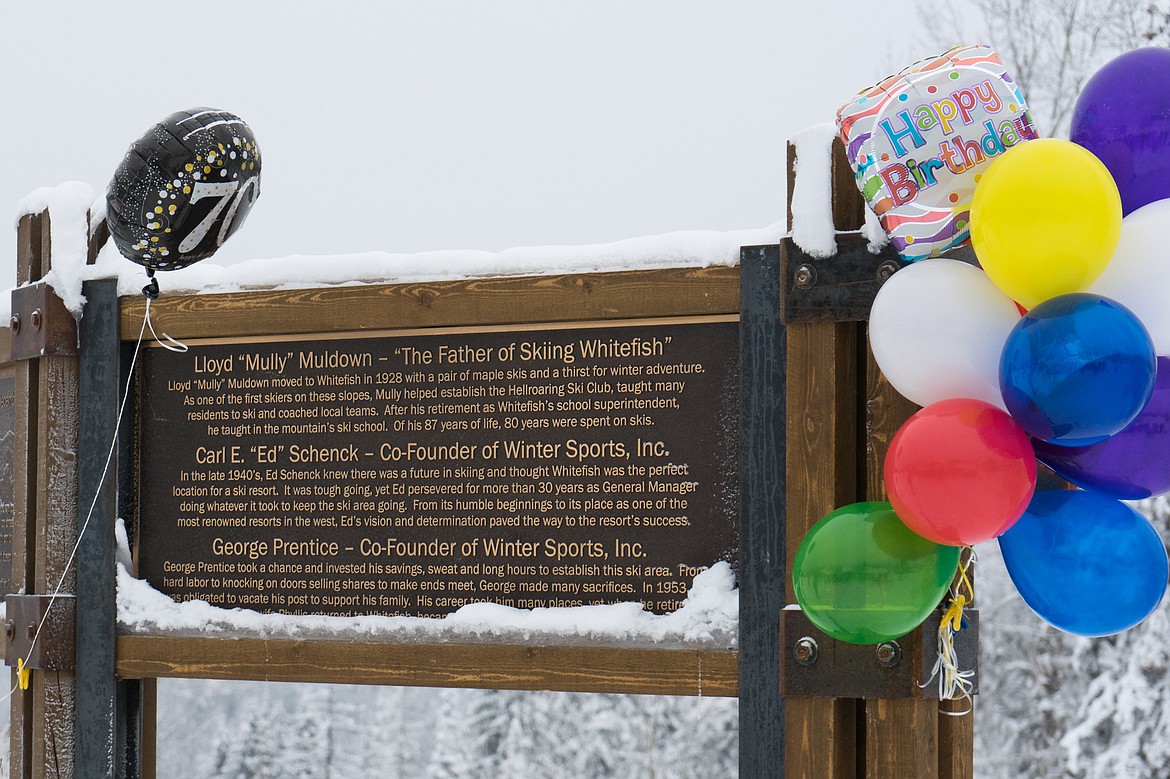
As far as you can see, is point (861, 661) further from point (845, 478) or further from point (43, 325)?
point (43, 325)

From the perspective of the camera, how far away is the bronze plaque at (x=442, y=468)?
2895 mm

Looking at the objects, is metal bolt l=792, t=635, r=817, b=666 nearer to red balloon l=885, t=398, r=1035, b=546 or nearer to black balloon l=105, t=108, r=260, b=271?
red balloon l=885, t=398, r=1035, b=546

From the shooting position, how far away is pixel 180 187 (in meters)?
2.90

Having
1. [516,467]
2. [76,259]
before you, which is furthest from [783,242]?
[76,259]

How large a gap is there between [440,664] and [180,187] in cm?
137

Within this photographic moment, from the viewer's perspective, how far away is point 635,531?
114 inches

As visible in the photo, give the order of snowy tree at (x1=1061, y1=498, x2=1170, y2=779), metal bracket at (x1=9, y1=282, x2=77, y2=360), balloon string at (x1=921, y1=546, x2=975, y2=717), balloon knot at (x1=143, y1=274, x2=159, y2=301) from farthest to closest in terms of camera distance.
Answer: snowy tree at (x1=1061, y1=498, x2=1170, y2=779) < metal bracket at (x1=9, y1=282, x2=77, y2=360) < balloon knot at (x1=143, y1=274, x2=159, y2=301) < balloon string at (x1=921, y1=546, x2=975, y2=717)

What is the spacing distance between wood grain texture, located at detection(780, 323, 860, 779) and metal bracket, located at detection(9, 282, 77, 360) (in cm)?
208

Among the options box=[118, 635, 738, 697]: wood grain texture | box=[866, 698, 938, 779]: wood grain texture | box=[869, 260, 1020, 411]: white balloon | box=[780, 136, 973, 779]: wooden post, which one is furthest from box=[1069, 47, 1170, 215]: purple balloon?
box=[118, 635, 738, 697]: wood grain texture

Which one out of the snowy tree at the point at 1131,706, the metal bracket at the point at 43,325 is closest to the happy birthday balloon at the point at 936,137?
the metal bracket at the point at 43,325

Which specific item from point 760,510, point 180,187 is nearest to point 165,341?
point 180,187

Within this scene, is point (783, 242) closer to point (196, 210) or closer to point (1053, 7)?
point (196, 210)

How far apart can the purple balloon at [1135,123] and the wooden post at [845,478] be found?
2.21 feet

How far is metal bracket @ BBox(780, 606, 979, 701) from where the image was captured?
260cm
